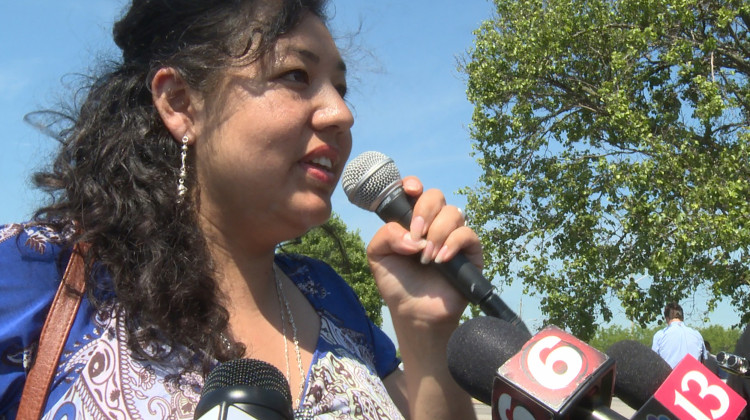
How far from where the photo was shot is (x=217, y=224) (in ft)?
6.12

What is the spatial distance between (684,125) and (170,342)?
41.8 ft

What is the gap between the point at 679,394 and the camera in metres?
1.04

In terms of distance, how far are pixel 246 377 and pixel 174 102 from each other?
3.40ft

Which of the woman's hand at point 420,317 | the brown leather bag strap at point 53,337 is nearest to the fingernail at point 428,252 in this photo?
the woman's hand at point 420,317

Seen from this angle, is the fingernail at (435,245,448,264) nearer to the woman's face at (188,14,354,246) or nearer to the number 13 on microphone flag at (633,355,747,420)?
the woman's face at (188,14,354,246)

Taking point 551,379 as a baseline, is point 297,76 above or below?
above

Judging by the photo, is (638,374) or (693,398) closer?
(693,398)

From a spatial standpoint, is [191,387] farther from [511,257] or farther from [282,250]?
[511,257]

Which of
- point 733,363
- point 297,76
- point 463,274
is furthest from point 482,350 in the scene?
point 733,363

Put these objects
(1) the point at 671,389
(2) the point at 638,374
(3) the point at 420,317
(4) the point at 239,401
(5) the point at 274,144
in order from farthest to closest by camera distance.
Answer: (3) the point at 420,317
(5) the point at 274,144
(2) the point at 638,374
(1) the point at 671,389
(4) the point at 239,401

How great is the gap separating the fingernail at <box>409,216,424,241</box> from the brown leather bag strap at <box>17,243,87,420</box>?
31.1 inches

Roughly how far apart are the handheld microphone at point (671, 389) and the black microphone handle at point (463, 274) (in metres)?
0.27

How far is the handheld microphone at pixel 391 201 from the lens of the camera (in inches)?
65.7

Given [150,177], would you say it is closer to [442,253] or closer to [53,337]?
[53,337]
